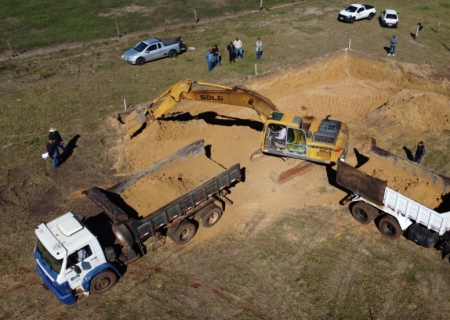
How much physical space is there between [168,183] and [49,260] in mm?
4870

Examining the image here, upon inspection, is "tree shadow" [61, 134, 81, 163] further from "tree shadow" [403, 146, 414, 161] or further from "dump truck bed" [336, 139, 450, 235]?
"tree shadow" [403, 146, 414, 161]

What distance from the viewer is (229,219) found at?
15961 millimetres

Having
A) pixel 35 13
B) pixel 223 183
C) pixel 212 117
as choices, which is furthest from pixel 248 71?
pixel 35 13

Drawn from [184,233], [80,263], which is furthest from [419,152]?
[80,263]

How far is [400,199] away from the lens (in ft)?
46.1

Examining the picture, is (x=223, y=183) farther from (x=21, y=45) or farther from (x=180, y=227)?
(x=21, y=45)

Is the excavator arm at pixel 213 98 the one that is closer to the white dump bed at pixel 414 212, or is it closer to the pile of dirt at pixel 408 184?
the pile of dirt at pixel 408 184

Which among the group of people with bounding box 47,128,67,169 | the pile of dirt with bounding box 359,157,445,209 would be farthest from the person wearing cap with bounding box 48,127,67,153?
the pile of dirt with bounding box 359,157,445,209

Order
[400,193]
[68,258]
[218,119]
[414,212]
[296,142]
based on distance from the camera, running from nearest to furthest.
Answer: [68,258] → [414,212] → [400,193] → [296,142] → [218,119]

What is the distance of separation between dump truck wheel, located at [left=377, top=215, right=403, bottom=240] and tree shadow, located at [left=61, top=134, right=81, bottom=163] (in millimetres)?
13108

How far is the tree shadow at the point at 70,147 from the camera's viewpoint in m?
19.0

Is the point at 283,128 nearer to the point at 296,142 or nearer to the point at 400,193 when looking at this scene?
the point at 296,142

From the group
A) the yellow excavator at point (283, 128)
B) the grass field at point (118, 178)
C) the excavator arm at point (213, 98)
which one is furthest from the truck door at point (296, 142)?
the grass field at point (118, 178)

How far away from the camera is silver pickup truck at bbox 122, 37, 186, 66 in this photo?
2652 cm
